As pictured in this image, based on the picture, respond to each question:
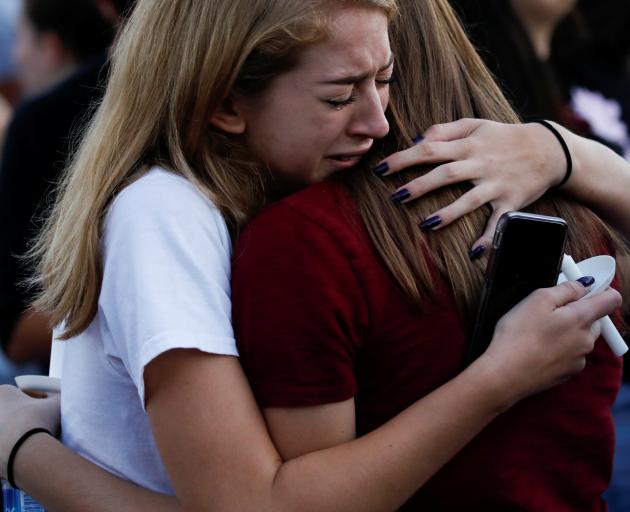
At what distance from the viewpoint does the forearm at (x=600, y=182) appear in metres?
1.79

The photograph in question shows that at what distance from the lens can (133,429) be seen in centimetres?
163

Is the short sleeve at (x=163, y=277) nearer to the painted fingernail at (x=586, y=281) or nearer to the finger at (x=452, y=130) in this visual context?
the finger at (x=452, y=130)

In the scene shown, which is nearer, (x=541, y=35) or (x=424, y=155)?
(x=424, y=155)

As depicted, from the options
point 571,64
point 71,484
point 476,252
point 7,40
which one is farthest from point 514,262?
point 7,40

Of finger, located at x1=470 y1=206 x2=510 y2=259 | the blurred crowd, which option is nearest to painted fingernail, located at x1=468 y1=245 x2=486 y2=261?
finger, located at x1=470 y1=206 x2=510 y2=259

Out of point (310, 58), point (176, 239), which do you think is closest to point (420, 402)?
point (176, 239)

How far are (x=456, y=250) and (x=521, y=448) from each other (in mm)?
303

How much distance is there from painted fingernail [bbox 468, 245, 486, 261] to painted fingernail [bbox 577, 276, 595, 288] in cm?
15

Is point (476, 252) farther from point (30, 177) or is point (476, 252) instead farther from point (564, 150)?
point (30, 177)

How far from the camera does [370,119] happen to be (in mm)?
1610

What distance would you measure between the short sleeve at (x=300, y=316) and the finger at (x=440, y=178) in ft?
0.62

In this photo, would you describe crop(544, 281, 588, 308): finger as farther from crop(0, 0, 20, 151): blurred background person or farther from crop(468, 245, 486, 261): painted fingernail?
crop(0, 0, 20, 151): blurred background person

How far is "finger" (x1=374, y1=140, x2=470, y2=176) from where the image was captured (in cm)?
160

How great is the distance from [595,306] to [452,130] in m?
0.37
